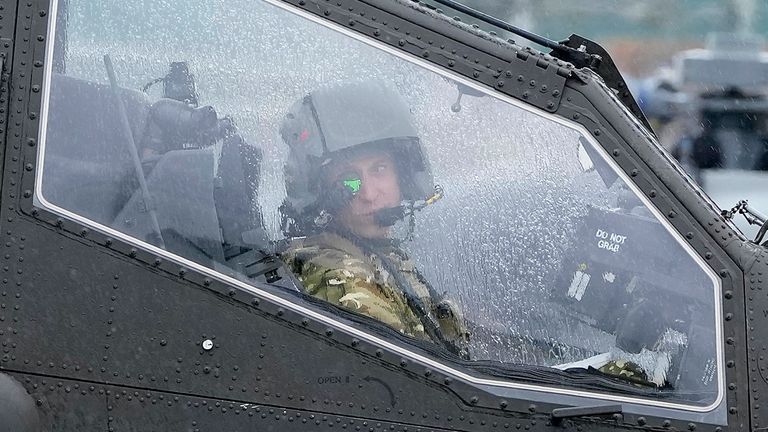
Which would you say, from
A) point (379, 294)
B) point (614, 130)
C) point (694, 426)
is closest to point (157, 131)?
point (379, 294)

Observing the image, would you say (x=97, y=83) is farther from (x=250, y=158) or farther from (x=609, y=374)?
(x=609, y=374)

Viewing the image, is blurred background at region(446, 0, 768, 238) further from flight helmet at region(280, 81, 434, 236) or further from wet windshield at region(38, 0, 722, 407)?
flight helmet at region(280, 81, 434, 236)

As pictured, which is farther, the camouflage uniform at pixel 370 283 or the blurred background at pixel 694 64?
the blurred background at pixel 694 64

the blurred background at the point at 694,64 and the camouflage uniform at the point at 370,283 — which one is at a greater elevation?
the blurred background at the point at 694,64

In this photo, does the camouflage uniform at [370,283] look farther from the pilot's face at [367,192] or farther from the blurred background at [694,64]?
the blurred background at [694,64]

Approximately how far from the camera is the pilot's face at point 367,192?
3500 mm

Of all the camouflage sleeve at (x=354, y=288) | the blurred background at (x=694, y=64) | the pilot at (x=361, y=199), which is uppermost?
the blurred background at (x=694, y=64)

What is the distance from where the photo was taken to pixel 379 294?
3480 millimetres

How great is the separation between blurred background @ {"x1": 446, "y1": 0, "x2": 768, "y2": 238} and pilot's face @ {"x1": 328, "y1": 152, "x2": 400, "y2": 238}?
33.7 feet

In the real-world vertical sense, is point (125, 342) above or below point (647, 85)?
below

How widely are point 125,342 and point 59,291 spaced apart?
9.0 inches

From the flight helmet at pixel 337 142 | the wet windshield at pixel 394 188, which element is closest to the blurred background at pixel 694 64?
the wet windshield at pixel 394 188

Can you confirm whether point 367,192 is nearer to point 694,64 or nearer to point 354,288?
point 354,288

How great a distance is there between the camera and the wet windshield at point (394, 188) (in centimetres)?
345
